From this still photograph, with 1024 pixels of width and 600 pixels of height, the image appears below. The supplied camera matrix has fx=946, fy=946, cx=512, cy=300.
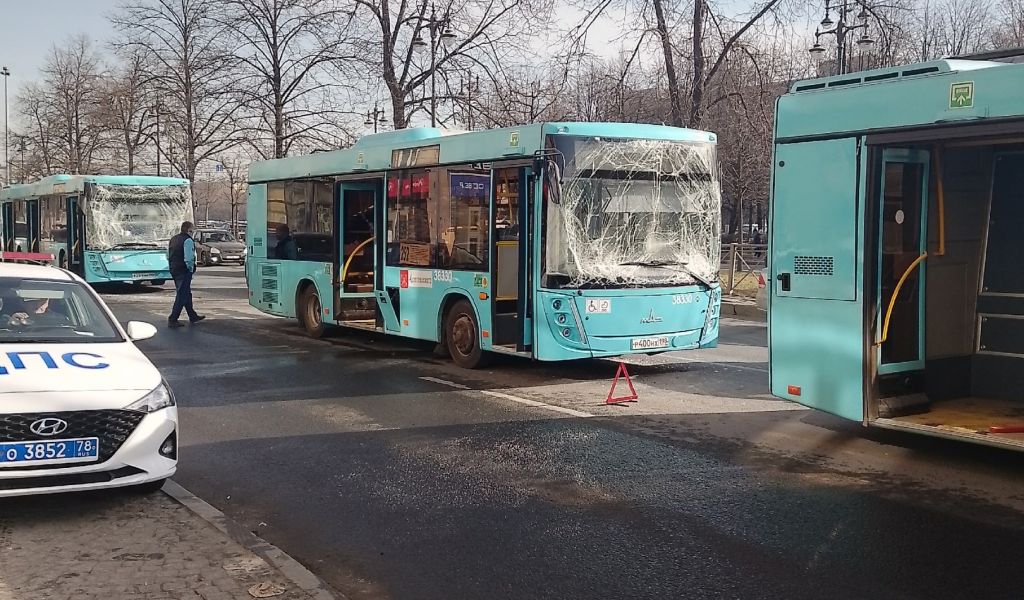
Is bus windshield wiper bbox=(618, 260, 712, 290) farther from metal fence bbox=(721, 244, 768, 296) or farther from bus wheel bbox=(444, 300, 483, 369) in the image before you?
metal fence bbox=(721, 244, 768, 296)

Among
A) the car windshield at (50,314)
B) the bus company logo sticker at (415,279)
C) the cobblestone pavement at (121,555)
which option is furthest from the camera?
the bus company logo sticker at (415,279)

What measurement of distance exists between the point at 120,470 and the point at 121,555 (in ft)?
2.62

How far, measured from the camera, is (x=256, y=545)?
5289 mm

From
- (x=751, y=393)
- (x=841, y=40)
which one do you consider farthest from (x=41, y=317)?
(x=841, y=40)

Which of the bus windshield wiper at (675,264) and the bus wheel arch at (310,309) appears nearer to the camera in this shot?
the bus windshield wiper at (675,264)

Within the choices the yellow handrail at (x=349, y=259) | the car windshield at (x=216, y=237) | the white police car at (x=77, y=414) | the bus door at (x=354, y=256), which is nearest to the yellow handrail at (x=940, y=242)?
the white police car at (x=77, y=414)

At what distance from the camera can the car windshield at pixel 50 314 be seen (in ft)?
22.1

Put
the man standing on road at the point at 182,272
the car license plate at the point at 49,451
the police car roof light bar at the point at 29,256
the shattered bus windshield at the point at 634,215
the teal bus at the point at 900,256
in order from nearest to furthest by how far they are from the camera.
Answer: the car license plate at the point at 49,451 < the teal bus at the point at 900,256 < the shattered bus windshield at the point at 634,215 < the man standing on road at the point at 182,272 < the police car roof light bar at the point at 29,256

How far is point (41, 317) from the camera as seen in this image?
700 centimetres

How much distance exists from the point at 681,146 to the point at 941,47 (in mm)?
30327

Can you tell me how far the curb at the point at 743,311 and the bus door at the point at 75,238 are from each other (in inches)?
666

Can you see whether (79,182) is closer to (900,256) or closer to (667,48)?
(667,48)

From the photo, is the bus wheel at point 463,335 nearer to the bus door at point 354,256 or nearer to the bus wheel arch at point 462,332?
the bus wheel arch at point 462,332

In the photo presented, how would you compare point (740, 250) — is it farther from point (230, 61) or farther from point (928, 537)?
point (928, 537)
